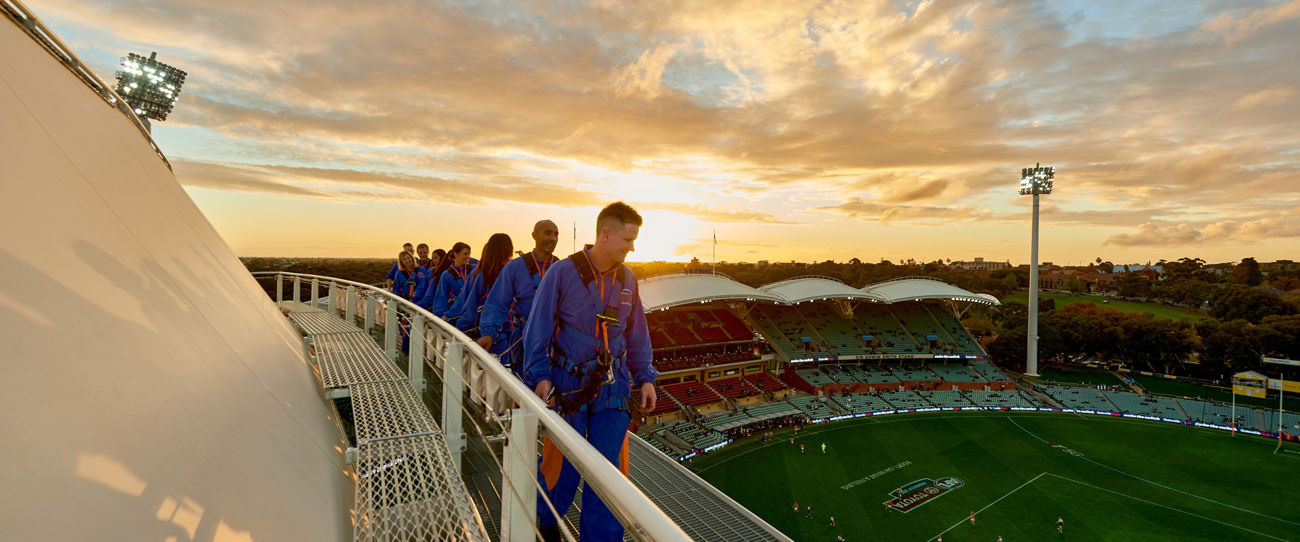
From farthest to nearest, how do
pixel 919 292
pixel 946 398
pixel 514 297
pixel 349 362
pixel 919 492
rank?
pixel 919 292 < pixel 946 398 < pixel 919 492 < pixel 349 362 < pixel 514 297

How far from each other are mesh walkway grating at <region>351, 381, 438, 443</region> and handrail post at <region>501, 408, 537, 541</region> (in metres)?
1.39

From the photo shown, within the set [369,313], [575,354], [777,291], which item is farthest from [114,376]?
[777,291]

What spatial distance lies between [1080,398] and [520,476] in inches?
1917

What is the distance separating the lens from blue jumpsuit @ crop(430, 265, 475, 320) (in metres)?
6.57

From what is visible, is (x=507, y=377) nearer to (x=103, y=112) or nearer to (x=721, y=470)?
(x=103, y=112)

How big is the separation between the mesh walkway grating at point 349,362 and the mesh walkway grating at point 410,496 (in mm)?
1468

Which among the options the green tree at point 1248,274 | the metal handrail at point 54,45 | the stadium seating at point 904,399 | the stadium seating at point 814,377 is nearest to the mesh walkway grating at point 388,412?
the metal handrail at point 54,45

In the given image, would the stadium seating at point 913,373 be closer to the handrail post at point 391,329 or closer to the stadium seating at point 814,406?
the stadium seating at point 814,406

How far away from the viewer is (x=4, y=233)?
120 centimetres

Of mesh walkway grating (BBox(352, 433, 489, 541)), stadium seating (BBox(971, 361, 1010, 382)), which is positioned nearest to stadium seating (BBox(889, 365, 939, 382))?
stadium seating (BBox(971, 361, 1010, 382))

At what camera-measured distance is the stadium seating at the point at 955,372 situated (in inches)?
1636

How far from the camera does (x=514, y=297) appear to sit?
13.0 feet

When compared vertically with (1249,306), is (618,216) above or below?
above

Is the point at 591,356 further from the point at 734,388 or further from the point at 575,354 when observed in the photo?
the point at 734,388
